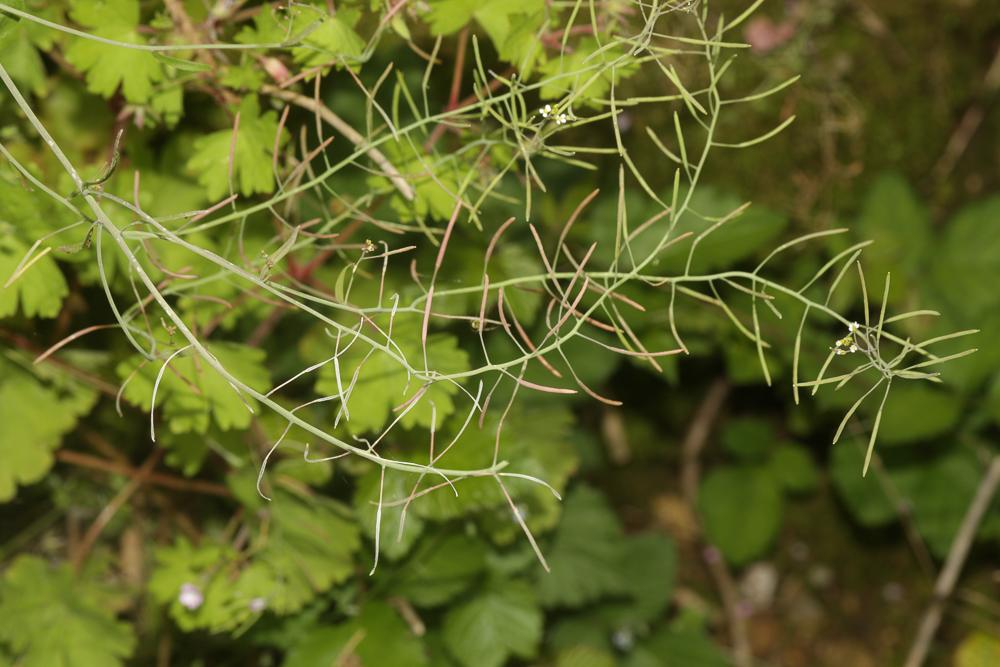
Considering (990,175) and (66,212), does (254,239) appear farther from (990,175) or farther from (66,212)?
(990,175)

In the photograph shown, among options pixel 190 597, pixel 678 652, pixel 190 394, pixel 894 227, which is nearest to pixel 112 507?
pixel 190 597

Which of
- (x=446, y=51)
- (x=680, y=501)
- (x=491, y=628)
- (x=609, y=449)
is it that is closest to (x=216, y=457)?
(x=491, y=628)

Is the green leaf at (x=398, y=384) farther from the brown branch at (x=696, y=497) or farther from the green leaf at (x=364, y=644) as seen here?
the brown branch at (x=696, y=497)

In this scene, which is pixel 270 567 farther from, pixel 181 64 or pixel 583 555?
pixel 181 64

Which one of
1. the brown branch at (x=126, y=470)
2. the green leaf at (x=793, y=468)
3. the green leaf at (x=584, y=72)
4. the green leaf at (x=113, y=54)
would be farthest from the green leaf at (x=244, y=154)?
the green leaf at (x=793, y=468)

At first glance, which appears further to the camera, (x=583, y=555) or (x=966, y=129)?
(x=966, y=129)

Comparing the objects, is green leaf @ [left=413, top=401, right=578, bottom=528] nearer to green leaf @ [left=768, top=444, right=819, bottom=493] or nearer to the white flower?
the white flower
